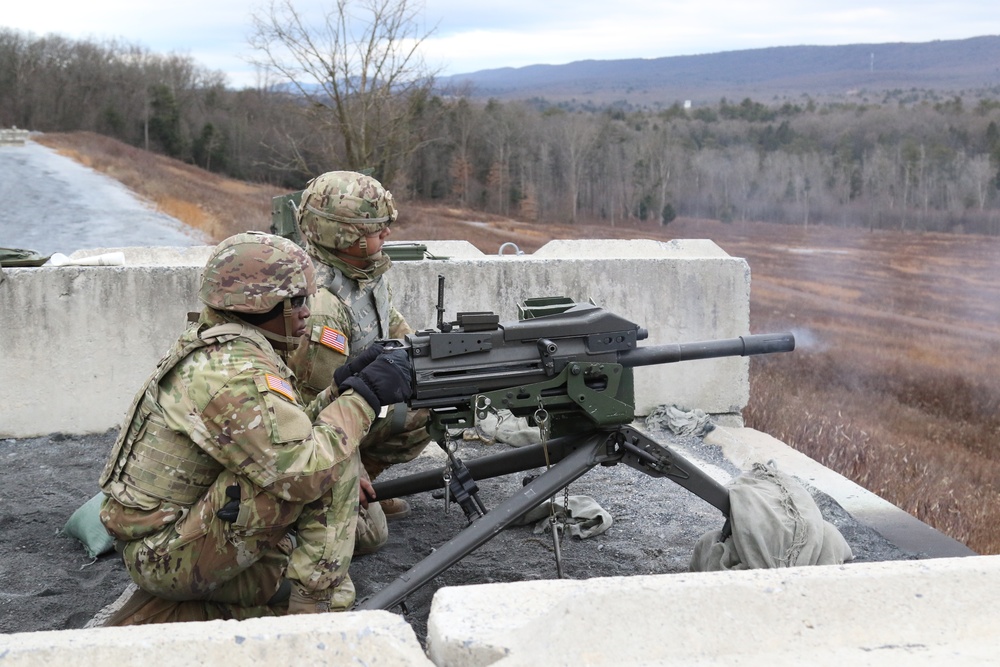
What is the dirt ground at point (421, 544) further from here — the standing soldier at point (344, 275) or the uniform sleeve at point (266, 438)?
the uniform sleeve at point (266, 438)

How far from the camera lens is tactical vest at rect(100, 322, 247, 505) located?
3.21 m

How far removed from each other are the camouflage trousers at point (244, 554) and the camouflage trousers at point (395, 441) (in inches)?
42.4

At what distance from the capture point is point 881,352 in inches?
516

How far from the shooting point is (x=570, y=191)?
19781 millimetres

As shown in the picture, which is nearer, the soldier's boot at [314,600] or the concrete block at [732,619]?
the concrete block at [732,619]

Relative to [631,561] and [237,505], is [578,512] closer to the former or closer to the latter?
[631,561]

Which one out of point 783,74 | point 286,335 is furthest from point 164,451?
point 783,74

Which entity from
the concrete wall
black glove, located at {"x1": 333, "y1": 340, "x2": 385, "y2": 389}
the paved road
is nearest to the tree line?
the paved road

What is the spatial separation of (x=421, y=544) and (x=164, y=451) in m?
1.66

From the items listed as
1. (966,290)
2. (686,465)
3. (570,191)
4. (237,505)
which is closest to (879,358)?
(966,290)

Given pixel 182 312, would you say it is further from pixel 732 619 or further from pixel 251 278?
pixel 732 619

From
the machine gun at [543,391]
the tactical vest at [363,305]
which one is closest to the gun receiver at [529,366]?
the machine gun at [543,391]

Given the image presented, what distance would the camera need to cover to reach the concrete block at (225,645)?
2.02m

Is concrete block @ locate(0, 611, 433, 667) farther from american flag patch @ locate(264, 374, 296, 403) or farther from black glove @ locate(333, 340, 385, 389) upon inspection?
black glove @ locate(333, 340, 385, 389)
